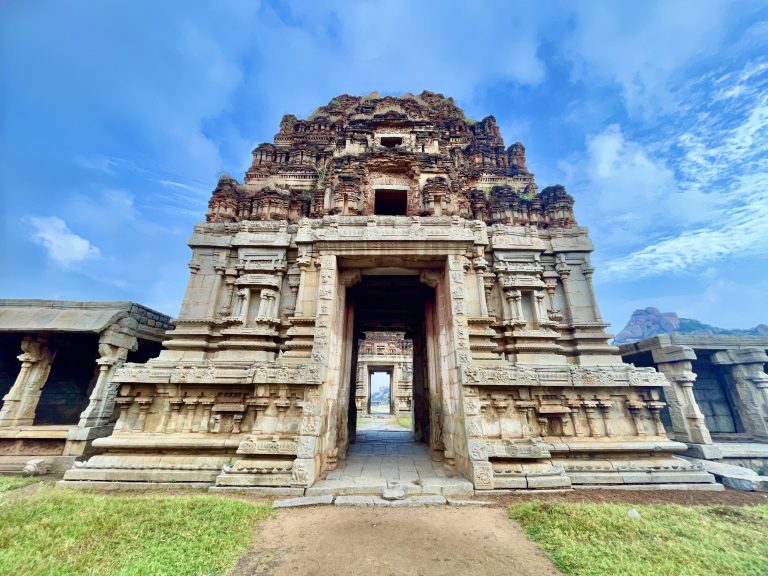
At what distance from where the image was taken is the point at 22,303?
33.7ft

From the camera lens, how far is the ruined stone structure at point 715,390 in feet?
30.3

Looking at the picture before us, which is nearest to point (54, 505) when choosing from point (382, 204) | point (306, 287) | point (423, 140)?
point (306, 287)

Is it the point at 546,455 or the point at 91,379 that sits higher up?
the point at 91,379

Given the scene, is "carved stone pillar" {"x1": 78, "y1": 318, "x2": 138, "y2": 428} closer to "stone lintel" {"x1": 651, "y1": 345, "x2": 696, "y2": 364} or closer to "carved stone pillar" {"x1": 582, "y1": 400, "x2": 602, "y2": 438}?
"carved stone pillar" {"x1": 582, "y1": 400, "x2": 602, "y2": 438}

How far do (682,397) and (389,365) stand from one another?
21477mm

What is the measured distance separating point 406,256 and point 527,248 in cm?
519

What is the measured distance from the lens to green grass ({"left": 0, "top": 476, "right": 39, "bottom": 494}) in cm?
756

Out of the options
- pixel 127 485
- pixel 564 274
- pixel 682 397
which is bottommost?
pixel 127 485

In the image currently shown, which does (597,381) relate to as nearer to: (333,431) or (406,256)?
(406,256)

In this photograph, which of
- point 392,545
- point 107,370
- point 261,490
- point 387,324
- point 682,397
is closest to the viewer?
point 392,545

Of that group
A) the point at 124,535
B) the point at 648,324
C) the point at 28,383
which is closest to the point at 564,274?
the point at 124,535

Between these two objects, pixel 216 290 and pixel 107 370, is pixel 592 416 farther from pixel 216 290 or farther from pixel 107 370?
pixel 107 370

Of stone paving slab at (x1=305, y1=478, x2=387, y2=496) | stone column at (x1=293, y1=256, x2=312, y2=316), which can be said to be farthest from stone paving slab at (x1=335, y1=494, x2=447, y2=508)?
stone column at (x1=293, y1=256, x2=312, y2=316)

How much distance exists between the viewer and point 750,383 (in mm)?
11016
